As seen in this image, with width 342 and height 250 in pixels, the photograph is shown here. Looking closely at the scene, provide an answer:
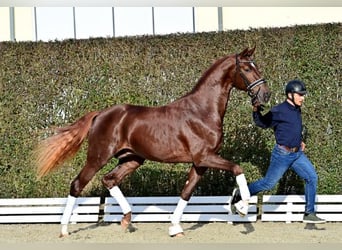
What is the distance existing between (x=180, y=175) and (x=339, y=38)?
3.00 metres

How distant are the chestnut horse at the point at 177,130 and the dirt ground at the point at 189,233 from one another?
24cm

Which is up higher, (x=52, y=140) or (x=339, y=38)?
(x=339, y=38)

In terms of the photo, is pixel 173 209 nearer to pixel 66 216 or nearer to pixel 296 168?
pixel 66 216

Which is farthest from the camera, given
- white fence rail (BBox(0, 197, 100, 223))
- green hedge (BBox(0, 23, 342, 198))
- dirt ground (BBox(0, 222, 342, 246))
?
green hedge (BBox(0, 23, 342, 198))

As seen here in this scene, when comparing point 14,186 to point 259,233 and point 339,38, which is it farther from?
point 339,38

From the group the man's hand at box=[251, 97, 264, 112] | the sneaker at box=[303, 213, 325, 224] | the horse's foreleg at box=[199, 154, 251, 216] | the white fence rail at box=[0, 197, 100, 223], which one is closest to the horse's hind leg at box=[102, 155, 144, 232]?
the white fence rail at box=[0, 197, 100, 223]

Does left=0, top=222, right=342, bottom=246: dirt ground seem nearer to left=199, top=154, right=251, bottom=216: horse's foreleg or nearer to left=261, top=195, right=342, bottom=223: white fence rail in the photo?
left=261, top=195, right=342, bottom=223: white fence rail

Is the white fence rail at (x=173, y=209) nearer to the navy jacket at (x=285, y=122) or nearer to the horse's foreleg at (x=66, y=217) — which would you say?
the horse's foreleg at (x=66, y=217)

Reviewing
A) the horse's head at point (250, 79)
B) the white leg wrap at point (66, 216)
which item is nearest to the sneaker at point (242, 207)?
the horse's head at point (250, 79)

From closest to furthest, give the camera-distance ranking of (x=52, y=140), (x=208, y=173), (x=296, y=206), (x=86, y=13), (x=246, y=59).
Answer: (x=246, y=59), (x=52, y=140), (x=296, y=206), (x=208, y=173), (x=86, y=13)

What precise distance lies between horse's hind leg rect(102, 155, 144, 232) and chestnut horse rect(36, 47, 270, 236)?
0.04 ft

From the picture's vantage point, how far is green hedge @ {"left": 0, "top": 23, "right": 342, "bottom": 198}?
8.30 metres

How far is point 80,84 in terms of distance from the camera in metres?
9.02

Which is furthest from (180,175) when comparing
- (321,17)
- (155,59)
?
(321,17)
